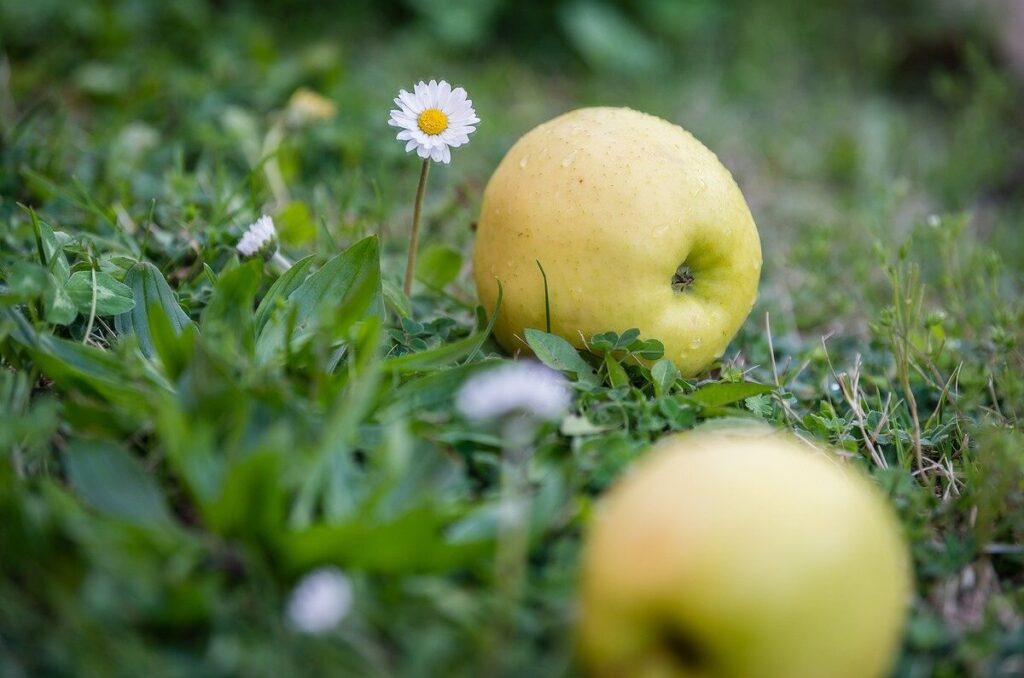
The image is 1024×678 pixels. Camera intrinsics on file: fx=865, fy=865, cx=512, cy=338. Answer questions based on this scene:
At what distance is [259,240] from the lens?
179 cm

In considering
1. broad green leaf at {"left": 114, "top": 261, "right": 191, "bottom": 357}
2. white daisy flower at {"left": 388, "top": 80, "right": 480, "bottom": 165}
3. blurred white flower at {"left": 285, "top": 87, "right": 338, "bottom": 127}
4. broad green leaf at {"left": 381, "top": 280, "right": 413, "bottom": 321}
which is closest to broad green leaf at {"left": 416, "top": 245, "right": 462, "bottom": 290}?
broad green leaf at {"left": 381, "top": 280, "right": 413, "bottom": 321}

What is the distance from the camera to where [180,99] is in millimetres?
3025

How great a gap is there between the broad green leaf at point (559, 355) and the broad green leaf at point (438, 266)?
1.55ft

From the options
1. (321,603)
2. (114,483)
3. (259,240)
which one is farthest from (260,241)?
(321,603)

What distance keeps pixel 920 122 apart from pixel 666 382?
3.04 m

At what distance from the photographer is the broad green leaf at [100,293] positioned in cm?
165

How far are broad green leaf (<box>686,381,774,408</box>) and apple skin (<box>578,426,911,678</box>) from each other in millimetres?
559

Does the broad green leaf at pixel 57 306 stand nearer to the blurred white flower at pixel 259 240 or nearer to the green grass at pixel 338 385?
the green grass at pixel 338 385

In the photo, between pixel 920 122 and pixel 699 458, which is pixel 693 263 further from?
pixel 920 122

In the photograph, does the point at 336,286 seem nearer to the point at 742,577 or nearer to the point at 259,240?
the point at 259,240

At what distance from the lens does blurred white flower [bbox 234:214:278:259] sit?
1.79m

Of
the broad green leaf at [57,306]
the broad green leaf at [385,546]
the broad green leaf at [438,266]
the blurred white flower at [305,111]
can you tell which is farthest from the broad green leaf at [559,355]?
the blurred white flower at [305,111]

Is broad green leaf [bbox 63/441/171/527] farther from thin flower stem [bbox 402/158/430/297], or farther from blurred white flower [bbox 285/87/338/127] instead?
blurred white flower [bbox 285/87/338/127]

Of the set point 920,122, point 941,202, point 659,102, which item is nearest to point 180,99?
point 659,102
